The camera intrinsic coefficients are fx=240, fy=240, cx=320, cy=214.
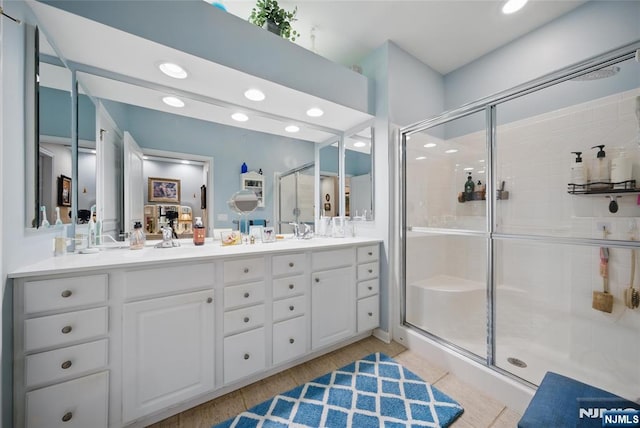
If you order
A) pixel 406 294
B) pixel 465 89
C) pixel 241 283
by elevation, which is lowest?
pixel 406 294

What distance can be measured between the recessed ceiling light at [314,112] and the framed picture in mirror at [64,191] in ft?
5.57

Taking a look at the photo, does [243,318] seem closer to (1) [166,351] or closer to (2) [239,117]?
(1) [166,351]

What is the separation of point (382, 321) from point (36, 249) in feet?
7.59

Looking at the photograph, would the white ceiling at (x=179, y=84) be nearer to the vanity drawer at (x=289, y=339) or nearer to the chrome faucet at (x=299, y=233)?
the chrome faucet at (x=299, y=233)

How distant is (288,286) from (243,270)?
35 centimetres

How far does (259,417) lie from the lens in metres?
1.31

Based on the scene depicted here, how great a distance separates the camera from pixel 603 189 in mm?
1688

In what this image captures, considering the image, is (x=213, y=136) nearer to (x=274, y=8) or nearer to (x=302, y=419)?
(x=274, y=8)

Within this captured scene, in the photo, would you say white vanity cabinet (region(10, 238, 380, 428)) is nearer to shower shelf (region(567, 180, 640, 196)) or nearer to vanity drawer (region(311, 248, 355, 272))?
vanity drawer (region(311, 248, 355, 272))

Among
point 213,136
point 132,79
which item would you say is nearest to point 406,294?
point 213,136

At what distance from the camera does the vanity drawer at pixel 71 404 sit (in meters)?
0.97

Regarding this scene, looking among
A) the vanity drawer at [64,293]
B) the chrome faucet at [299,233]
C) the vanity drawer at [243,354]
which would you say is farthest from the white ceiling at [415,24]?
the vanity drawer at [243,354]

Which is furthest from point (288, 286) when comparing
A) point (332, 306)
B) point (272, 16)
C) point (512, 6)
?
point (512, 6)

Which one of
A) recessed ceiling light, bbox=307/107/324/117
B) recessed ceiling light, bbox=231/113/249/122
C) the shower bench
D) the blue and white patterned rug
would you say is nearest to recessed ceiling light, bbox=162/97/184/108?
recessed ceiling light, bbox=231/113/249/122
